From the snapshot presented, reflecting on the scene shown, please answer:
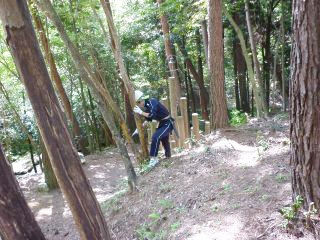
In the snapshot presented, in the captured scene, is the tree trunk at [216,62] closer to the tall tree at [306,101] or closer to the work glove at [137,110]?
the work glove at [137,110]

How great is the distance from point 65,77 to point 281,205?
495 inches

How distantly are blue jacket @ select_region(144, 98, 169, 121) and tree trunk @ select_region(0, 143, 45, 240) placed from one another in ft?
14.1

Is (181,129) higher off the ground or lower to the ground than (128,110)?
lower

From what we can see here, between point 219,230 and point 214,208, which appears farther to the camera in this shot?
point 214,208

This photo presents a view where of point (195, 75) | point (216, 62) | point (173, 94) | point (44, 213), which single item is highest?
point (216, 62)

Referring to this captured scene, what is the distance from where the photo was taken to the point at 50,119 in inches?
123

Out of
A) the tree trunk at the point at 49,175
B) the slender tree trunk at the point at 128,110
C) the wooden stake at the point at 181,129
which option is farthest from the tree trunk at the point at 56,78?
the wooden stake at the point at 181,129

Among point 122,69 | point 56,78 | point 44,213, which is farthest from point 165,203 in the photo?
point 56,78

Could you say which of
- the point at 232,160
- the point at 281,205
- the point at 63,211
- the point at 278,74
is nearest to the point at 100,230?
the point at 281,205

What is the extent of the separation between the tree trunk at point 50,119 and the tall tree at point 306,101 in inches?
72.2

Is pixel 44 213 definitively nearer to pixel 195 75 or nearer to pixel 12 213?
pixel 12 213

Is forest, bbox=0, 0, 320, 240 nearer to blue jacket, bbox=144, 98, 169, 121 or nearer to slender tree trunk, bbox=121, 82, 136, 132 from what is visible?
blue jacket, bbox=144, 98, 169, 121

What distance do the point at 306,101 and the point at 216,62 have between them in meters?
5.23

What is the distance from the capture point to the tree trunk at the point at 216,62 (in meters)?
8.08
